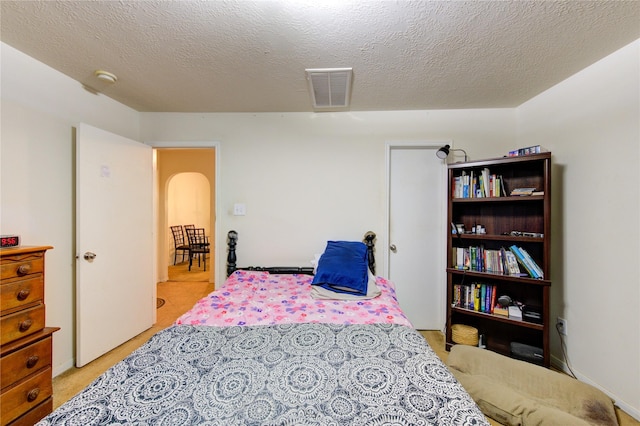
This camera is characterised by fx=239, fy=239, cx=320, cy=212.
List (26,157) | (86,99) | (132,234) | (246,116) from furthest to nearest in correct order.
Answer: (246,116) → (132,234) → (86,99) → (26,157)

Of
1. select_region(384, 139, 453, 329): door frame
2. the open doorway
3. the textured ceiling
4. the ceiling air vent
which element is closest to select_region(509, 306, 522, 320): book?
select_region(384, 139, 453, 329): door frame

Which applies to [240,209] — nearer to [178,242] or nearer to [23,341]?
[23,341]

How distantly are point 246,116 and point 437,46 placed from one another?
1876mm

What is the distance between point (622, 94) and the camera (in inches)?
62.9

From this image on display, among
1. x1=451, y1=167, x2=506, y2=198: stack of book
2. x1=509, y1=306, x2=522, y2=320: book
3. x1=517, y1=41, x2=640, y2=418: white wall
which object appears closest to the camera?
x1=517, y1=41, x2=640, y2=418: white wall

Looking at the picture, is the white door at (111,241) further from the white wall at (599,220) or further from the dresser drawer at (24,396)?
the white wall at (599,220)

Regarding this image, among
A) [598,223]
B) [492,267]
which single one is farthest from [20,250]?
[598,223]

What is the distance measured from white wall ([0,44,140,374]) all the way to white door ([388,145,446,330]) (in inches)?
114

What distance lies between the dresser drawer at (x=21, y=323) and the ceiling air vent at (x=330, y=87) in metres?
2.32

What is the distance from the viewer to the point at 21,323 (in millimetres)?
1330

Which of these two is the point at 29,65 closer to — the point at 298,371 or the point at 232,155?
the point at 232,155

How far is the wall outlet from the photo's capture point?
77.5 inches

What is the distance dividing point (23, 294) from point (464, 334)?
3.18 metres

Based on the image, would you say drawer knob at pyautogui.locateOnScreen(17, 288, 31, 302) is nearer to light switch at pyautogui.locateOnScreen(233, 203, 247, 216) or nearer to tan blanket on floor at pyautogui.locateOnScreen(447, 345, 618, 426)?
light switch at pyautogui.locateOnScreen(233, 203, 247, 216)
